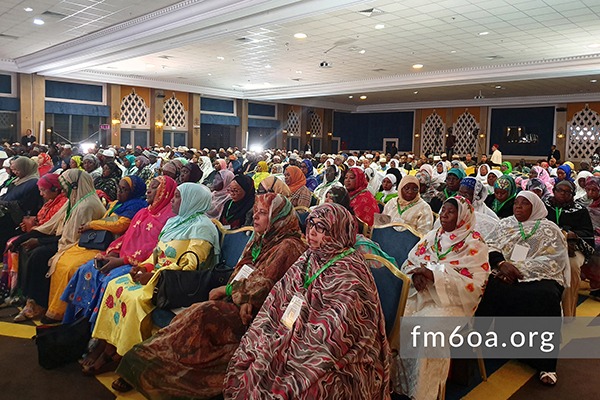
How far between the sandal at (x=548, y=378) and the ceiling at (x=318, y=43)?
5382 mm

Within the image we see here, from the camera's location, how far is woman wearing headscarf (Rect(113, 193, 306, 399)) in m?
2.28

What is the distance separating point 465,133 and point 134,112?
45.4ft

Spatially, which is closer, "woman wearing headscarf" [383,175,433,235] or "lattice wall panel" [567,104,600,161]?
"woman wearing headscarf" [383,175,433,235]

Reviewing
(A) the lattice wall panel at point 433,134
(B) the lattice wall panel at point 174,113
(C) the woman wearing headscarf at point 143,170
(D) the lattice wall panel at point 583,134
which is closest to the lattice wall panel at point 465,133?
(A) the lattice wall panel at point 433,134

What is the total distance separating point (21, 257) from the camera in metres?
3.90

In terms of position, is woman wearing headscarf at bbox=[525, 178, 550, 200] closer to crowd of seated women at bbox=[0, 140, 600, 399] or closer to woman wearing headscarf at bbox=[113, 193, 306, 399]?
crowd of seated women at bbox=[0, 140, 600, 399]

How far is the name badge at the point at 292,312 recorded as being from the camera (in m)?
2.02

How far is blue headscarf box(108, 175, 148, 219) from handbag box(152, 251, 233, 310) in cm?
134

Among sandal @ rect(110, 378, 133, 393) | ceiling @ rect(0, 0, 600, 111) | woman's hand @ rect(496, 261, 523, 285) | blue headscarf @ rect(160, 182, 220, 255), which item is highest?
ceiling @ rect(0, 0, 600, 111)

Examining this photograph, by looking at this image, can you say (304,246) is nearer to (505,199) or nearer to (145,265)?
(145,265)

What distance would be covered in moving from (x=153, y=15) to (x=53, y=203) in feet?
17.9

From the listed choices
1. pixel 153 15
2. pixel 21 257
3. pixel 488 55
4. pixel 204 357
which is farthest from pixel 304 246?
pixel 488 55

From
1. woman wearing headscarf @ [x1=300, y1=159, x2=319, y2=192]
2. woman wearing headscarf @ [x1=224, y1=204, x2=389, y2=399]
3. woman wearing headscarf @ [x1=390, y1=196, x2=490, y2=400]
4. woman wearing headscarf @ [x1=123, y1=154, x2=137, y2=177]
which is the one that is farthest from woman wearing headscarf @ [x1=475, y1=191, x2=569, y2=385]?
woman wearing headscarf @ [x1=123, y1=154, x2=137, y2=177]

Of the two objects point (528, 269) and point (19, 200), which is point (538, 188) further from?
point (19, 200)
